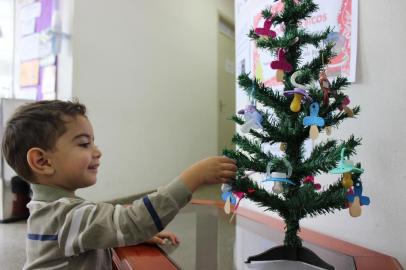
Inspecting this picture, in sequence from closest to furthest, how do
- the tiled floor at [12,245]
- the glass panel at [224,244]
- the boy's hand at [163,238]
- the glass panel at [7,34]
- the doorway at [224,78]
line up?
the glass panel at [224,244], the boy's hand at [163,238], the tiled floor at [12,245], the glass panel at [7,34], the doorway at [224,78]

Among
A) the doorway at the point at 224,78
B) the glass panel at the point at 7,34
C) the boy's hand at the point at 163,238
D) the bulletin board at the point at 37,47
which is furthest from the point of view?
the doorway at the point at 224,78

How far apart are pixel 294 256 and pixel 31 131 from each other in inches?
20.3

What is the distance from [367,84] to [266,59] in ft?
1.06

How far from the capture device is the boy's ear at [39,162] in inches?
22.0

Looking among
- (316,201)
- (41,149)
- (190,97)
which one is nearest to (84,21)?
(190,97)

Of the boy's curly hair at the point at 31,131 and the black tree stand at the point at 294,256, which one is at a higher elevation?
the boy's curly hair at the point at 31,131

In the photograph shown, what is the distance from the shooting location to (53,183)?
1.90 feet

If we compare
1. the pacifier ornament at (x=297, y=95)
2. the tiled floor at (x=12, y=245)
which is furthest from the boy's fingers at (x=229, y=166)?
the tiled floor at (x=12, y=245)

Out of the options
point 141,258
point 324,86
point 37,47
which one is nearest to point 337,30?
point 324,86

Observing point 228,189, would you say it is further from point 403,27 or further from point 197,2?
point 197,2

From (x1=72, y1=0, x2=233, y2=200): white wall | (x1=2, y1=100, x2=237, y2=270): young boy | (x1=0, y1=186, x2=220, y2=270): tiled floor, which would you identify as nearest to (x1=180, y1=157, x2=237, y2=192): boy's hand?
(x1=2, y1=100, x2=237, y2=270): young boy

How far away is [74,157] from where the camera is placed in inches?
22.6

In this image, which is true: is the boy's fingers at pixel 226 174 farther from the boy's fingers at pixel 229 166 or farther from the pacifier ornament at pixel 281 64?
the pacifier ornament at pixel 281 64

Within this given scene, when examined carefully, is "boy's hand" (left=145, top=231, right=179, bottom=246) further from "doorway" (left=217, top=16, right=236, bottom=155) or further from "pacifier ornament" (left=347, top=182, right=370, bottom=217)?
"doorway" (left=217, top=16, right=236, bottom=155)
